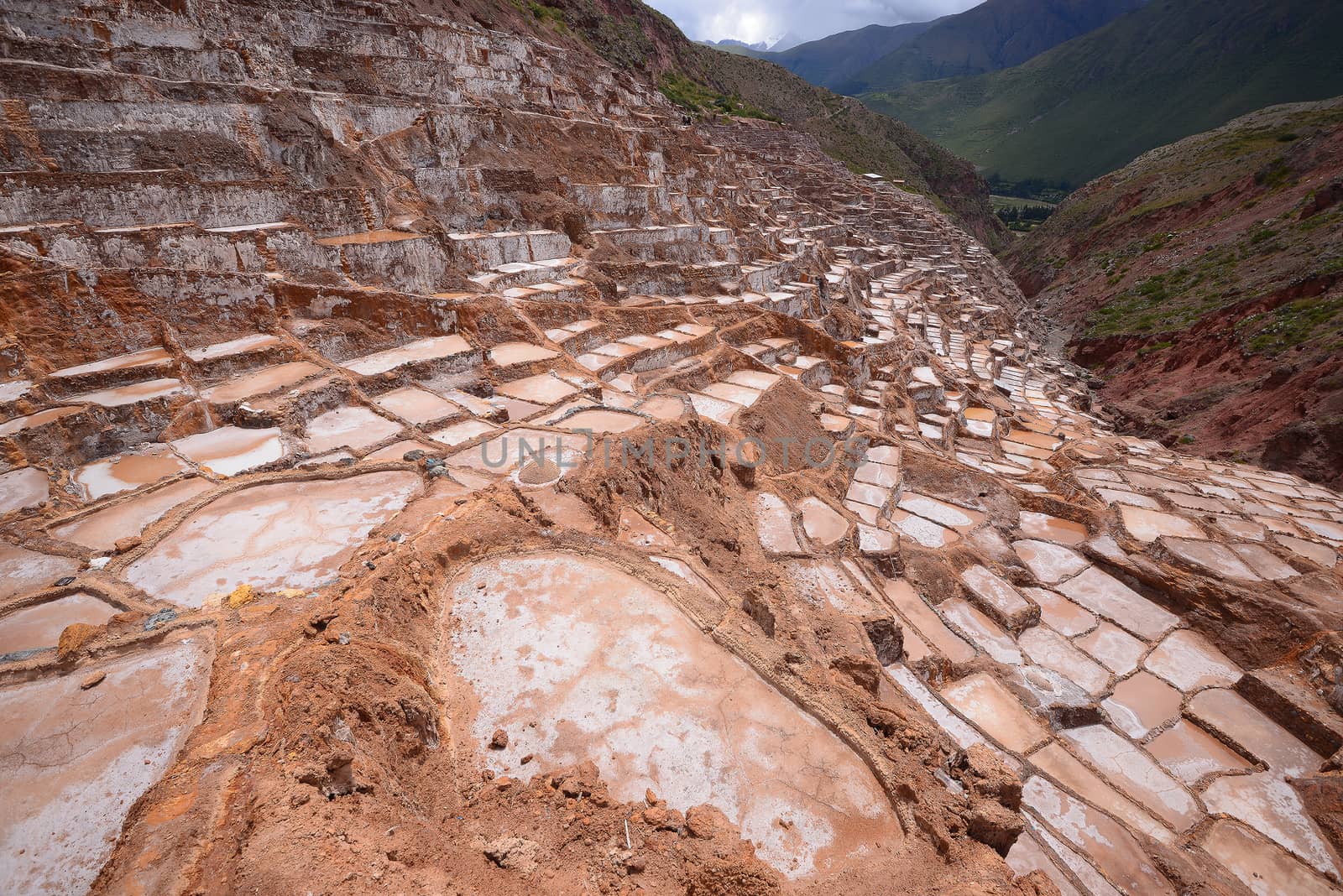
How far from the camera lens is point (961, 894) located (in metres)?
3.82

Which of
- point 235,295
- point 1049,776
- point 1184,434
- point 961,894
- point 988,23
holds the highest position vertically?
point 988,23

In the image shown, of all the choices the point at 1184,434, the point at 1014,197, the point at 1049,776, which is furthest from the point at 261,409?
the point at 1014,197

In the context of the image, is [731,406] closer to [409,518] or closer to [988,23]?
[409,518]

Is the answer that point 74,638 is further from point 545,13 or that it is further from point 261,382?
point 545,13

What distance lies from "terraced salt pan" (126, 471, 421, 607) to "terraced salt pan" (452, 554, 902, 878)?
1.59 m

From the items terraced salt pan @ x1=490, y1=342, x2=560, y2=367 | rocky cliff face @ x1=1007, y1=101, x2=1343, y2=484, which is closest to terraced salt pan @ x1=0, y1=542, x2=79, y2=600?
terraced salt pan @ x1=490, y1=342, x2=560, y2=367

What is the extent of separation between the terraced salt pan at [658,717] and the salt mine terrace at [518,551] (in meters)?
0.04

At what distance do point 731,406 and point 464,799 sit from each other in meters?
9.82

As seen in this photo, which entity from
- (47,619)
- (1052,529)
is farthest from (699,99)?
(47,619)

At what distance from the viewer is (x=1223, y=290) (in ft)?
101

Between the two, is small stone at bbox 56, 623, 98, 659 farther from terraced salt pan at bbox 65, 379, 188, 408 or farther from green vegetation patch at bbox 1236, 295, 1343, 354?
green vegetation patch at bbox 1236, 295, 1343, 354

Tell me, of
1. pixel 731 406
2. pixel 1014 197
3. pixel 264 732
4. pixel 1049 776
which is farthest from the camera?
pixel 1014 197

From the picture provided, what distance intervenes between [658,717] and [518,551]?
256 cm

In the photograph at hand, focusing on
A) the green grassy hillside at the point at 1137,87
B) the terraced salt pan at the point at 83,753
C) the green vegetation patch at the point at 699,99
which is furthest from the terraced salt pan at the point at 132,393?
the green grassy hillside at the point at 1137,87
